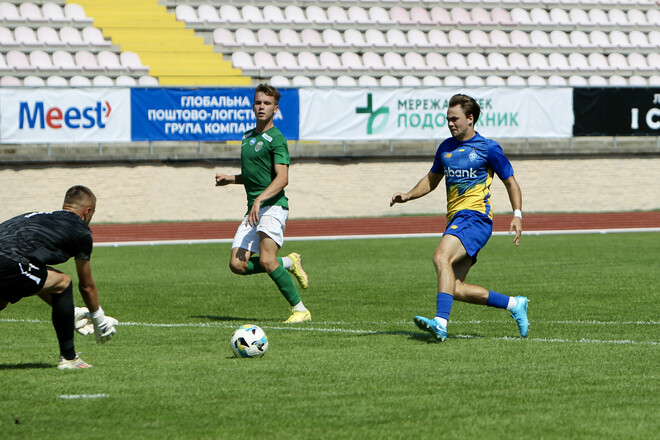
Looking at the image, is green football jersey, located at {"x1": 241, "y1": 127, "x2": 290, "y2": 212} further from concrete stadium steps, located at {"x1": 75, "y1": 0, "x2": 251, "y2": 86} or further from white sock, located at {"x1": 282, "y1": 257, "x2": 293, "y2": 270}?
concrete stadium steps, located at {"x1": 75, "y1": 0, "x2": 251, "y2": 86}

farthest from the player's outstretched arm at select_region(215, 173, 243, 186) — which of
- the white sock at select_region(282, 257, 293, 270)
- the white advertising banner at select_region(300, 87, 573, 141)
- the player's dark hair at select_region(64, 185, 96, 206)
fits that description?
the white advertising banner at select_region(300, 87, 573, 141)

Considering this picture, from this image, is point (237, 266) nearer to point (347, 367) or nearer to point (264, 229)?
point (264, 229)

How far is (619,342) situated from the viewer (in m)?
8.36

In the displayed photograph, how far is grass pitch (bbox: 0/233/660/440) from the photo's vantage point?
217 inches

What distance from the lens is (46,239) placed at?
6.89 metres

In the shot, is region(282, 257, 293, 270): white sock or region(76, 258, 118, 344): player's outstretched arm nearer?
region(76, 258, 118, 344): player's outstretched arm

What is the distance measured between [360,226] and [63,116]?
22.8 ft

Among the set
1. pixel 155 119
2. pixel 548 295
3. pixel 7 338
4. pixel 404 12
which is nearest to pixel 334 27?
pixel 404 12

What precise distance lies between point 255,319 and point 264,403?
4358mm

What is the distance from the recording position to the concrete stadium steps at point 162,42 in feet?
Result: 88.2

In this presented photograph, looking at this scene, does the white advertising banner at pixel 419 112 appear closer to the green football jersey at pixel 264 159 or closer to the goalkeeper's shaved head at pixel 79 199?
the green football jersey at pixel 264 159

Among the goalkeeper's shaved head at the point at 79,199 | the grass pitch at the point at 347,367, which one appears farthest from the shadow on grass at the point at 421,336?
the goalkeeper's shaved head at the point at 79,199

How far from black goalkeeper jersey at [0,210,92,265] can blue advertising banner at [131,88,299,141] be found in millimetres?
17610

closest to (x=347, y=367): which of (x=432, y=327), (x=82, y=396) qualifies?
(x=432, y=327)
